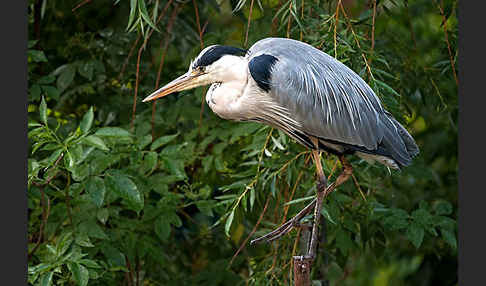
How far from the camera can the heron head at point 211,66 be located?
1.71m

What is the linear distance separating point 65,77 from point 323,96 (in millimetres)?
1269

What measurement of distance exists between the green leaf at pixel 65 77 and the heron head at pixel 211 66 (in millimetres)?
1007

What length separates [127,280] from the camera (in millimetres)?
2645

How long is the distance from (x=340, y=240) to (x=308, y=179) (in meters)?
0.24

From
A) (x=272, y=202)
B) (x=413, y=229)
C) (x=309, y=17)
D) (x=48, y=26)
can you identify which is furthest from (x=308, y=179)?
(x=48, y=26)

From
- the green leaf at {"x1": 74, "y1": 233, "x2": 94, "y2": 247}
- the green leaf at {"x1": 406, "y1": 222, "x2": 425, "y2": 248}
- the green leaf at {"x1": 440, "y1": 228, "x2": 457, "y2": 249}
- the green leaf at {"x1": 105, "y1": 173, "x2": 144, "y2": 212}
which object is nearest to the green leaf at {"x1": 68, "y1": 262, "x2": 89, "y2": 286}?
the green leaf at {"x1": 74, "y1": 233, "x2": 94, "y2": 247}

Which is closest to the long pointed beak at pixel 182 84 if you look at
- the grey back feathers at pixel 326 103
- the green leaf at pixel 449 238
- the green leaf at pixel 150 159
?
the grey back feathers at pixel 326 103

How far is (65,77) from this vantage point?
2676mm

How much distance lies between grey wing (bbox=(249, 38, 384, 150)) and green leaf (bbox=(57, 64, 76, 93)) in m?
1.12

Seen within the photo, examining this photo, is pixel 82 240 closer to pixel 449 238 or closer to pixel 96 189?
pixel 96 189

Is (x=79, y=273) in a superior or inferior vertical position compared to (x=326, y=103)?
inferior

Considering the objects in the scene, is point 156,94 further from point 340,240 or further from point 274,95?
point 340,240

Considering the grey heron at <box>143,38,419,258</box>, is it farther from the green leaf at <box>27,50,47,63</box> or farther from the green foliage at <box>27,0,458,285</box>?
the green leaf at <box>27,50,47,63</box>

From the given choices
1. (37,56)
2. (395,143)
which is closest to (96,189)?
Answer: (37,56)
